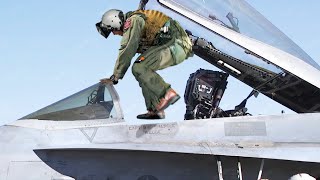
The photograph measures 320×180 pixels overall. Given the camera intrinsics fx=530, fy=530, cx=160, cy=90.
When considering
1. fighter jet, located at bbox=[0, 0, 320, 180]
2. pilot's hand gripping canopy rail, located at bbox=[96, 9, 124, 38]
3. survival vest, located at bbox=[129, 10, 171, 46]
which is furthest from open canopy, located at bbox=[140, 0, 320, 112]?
pilot's hand gripping canopy rail, located at bbox=[96, 9, 124, 38]

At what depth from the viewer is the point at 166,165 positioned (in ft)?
19.2

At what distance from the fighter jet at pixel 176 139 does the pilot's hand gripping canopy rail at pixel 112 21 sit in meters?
0.60

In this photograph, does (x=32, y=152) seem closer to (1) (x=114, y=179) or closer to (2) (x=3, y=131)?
(2) (x=3, y=131)

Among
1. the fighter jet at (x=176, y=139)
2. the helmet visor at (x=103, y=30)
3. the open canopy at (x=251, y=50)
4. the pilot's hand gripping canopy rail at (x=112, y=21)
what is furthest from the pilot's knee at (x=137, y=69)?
the open canopy at (x=251, y=50)

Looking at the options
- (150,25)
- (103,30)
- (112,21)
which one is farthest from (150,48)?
(103,30)

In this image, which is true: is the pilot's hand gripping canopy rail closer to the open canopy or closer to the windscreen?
the open canopy

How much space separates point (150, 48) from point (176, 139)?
1.21 meters

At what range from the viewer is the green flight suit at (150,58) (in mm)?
6164

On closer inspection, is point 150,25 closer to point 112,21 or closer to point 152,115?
point 112,21

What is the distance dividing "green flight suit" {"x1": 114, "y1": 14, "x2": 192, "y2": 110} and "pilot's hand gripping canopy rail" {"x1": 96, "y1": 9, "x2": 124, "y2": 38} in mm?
246

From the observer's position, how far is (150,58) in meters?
6.29

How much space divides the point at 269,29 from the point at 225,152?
2.34 metres

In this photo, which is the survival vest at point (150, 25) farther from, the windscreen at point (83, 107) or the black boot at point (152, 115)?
the black boot at point (152, 115)

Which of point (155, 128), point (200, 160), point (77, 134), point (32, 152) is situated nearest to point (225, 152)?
point (200, 160)
